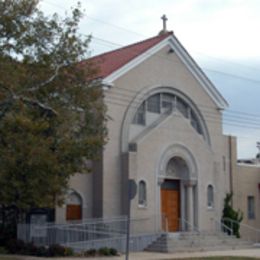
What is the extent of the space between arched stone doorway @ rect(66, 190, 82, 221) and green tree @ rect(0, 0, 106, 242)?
5585 mm

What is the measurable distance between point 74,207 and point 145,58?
8980 mm

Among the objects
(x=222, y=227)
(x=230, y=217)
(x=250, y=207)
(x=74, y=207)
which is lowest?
(x=222, y=227)

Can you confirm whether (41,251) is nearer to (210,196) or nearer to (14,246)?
(14,246)

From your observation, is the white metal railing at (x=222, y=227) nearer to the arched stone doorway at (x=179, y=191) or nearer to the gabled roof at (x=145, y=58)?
the arched stone doorway at (x=179, y=191)

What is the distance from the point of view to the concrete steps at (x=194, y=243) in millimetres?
31500

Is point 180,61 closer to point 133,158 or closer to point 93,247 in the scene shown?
point 133,158

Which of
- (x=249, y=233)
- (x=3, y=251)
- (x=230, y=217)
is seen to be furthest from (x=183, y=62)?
(x=3, y=251)

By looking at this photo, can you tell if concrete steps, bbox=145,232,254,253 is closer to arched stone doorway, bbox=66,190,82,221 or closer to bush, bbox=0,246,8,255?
arched stone doorway, bbox=66,190,82,221

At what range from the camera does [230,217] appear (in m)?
39.2

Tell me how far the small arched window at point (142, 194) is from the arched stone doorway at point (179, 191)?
1.91m

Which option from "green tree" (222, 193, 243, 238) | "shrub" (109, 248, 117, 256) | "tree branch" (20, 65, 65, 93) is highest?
"tree branch" (20, 65, 65, 93)

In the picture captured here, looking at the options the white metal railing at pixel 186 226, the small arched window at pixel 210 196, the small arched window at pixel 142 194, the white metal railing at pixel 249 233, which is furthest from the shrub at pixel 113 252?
the white metal railing at pixel 249 233

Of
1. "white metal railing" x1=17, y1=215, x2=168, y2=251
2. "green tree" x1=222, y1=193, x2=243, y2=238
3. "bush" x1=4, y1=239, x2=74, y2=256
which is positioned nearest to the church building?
"green tree" x1=222, y1=193, x2=243, y2=238

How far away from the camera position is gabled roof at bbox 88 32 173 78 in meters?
34.7
